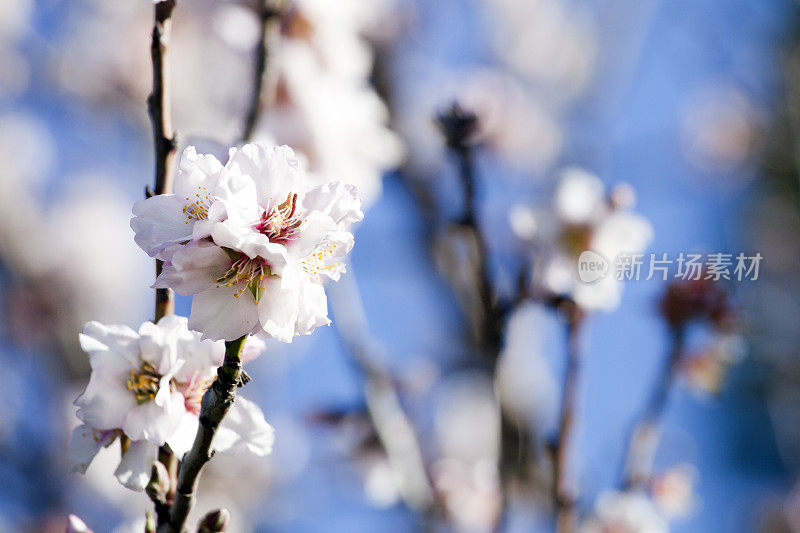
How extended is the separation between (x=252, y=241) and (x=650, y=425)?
3.51ft

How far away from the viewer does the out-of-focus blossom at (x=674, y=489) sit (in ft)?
5.23

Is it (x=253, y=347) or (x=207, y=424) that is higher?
(x=253, y=347)

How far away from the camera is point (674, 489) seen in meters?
1.60

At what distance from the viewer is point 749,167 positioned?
6535 mm

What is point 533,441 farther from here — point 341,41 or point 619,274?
point 341,41

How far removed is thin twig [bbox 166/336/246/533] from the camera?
1.95ft

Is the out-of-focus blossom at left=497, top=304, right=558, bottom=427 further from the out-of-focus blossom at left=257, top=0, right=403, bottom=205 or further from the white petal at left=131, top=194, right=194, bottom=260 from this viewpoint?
the white petal at left=131, top=194, right=194, bottom=260

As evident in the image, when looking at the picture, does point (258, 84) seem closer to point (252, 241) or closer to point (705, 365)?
point (252, 241)

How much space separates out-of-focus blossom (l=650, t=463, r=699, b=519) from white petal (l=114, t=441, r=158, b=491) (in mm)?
1276

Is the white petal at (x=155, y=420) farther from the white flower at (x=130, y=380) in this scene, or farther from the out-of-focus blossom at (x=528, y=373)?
the out-of-focus blossom at (x=528, y=373)

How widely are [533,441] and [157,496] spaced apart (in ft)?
5.00

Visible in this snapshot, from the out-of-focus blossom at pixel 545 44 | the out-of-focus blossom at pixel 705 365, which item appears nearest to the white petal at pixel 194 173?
the out-of-focus blossom at pixel 705 365

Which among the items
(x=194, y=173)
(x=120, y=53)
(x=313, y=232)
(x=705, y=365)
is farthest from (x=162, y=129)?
(x=120, y=53)

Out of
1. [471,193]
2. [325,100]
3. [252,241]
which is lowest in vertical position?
[252,241]
